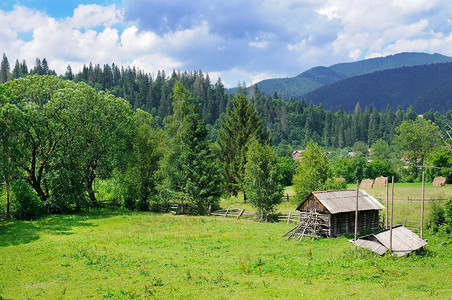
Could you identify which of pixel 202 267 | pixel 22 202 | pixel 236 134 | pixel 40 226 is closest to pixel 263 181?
pixel 236 134

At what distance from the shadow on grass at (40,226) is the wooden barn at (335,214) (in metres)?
23.0

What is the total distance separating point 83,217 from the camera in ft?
133

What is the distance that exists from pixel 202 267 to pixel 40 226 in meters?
22.4

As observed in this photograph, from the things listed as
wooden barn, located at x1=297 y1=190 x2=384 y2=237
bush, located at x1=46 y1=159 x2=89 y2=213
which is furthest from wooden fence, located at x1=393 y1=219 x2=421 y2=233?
bush, located at x1=46 y1=159 x2=89 y2=213

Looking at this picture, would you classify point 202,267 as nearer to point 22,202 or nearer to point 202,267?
point 202,267

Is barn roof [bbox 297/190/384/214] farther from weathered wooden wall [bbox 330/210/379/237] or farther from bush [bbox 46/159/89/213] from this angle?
bush [bbox 46/159/89/213]

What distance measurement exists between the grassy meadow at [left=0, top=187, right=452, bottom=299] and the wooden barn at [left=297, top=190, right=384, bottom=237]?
1.67 meters

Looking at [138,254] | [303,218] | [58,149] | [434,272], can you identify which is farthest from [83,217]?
[434,272]

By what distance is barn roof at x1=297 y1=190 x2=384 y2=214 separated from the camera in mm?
31875

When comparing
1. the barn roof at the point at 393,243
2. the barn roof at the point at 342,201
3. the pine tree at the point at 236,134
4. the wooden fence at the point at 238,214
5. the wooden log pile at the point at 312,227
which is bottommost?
the wooden fence at the point at 238,214

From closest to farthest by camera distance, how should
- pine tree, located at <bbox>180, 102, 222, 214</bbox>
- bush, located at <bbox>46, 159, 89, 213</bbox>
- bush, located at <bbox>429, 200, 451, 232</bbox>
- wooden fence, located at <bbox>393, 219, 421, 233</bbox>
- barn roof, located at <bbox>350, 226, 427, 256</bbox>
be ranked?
barn roof, located at <bbox>350, 226, 427, 256</bbox> → bush, located at <bbox>429, 200, 451, 232</bbox> → wooden fence, located at <bbox>393, 219, 421, 233</bbox> → bush, located at <bbox>46, 159, 89, 213</bbox> → pine tree, located at <bbox>180, 102, 222, 214</bbox>

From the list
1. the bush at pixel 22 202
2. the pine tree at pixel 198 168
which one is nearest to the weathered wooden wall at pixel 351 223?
the pine tree at pixel 198 168

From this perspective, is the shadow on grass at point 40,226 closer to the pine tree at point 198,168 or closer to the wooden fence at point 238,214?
the pine tree at point 198,168

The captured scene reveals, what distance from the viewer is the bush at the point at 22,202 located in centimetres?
3756
